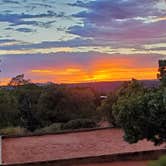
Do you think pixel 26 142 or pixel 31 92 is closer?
pixel 26 142

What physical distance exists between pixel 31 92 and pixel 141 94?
1726 centimetres

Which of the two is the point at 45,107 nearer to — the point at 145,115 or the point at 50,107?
the point at 50,107

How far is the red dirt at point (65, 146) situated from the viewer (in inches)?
617

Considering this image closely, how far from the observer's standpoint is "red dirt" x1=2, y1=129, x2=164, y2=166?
51.5ft

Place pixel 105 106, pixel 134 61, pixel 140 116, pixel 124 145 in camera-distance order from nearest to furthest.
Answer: pixel 140 116, pixel 124 145, pixel 105 106, pixel 134 61

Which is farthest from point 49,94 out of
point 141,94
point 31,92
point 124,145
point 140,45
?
point 141,94

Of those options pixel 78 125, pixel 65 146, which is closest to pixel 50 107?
pixel 78 125

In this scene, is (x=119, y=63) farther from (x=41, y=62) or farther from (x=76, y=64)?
(x=41, y=62)

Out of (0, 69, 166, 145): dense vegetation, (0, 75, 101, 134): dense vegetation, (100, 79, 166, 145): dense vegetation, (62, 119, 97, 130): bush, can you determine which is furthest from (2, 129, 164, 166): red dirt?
(0, 75, 101, 134): dense vegetation

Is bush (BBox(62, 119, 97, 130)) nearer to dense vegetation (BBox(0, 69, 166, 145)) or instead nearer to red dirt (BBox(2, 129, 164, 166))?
dense vegetation (BBox(0, 69, 166, 145))

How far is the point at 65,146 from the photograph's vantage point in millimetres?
17516

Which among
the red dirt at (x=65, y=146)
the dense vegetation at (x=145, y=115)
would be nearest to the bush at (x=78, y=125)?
the red dirt at (x=65, y=146)

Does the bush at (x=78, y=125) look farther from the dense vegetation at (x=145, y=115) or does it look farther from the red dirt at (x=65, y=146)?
the dense vegetation at (x=145, y=115)

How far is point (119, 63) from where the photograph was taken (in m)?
25.6
